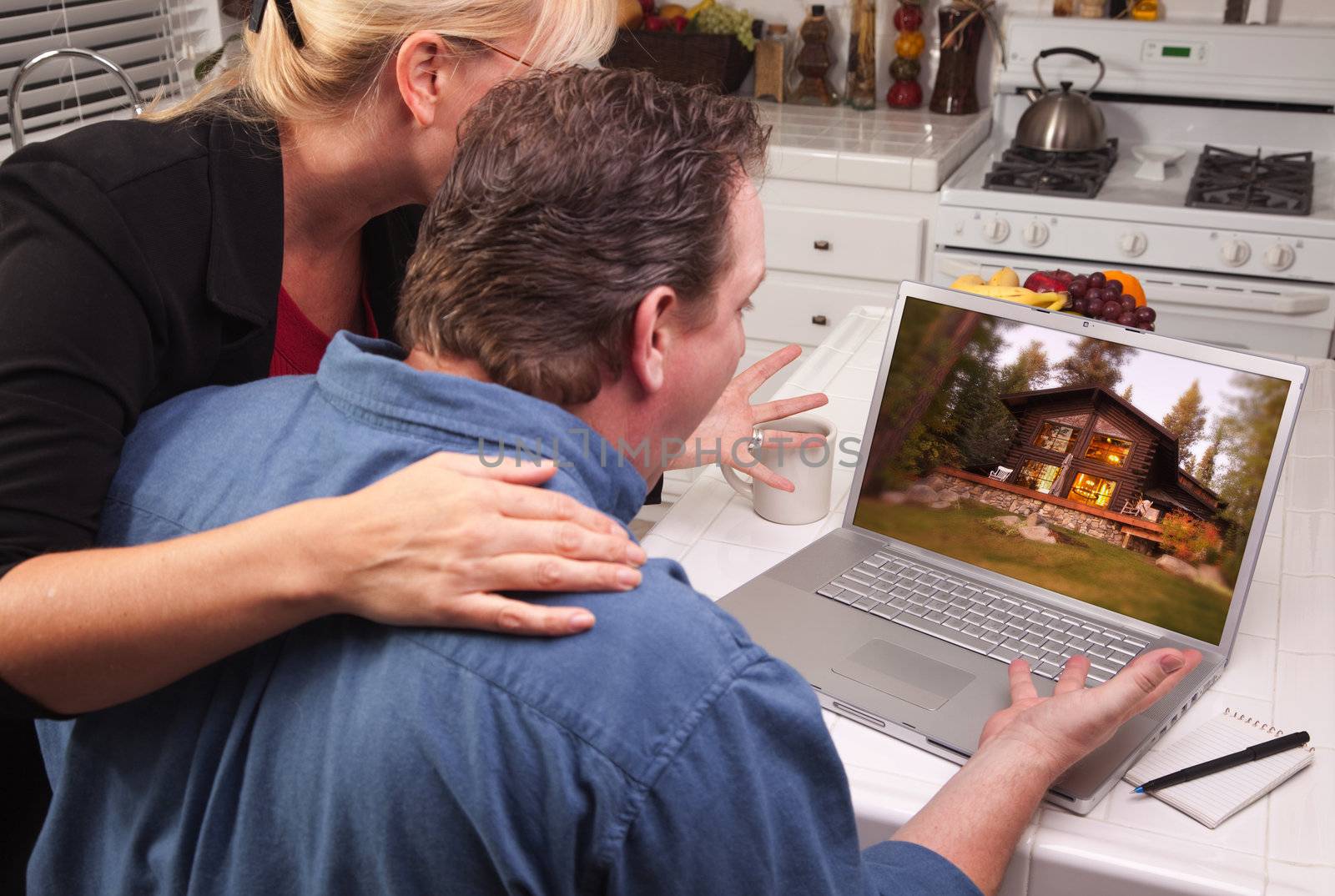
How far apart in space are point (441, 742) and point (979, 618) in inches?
26.7

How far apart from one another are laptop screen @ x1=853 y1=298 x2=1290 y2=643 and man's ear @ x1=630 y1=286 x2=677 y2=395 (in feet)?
1.75

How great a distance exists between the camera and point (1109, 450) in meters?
1.13

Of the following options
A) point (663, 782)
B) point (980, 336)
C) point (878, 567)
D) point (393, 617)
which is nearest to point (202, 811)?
point (393, 617)

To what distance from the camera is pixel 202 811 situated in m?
0.73

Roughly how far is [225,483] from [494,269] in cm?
23

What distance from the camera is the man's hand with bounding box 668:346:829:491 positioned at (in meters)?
1.36

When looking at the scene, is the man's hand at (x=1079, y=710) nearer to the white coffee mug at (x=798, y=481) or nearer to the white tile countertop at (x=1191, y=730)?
the white tile countertop at (x=1191, y=730)

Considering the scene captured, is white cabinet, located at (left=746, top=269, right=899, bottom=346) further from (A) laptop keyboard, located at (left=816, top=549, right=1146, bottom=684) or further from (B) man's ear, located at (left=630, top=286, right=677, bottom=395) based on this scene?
(B) man's ear, located at (left=630, top=286, right=677, bottom=395)

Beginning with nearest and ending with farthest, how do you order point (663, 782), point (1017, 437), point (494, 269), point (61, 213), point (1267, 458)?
point (663, 782)
point (494, 269)
point (61, 213)
point (1267, 458)
point (1017, 437)

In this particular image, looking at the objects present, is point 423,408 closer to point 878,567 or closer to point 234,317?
point 234,317

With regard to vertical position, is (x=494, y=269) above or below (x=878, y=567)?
above

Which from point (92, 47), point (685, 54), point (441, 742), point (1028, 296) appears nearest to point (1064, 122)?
point (685, 54)

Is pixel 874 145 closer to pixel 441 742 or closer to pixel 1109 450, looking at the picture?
pixel 1109 450

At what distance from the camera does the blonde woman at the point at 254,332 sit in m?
0.68
